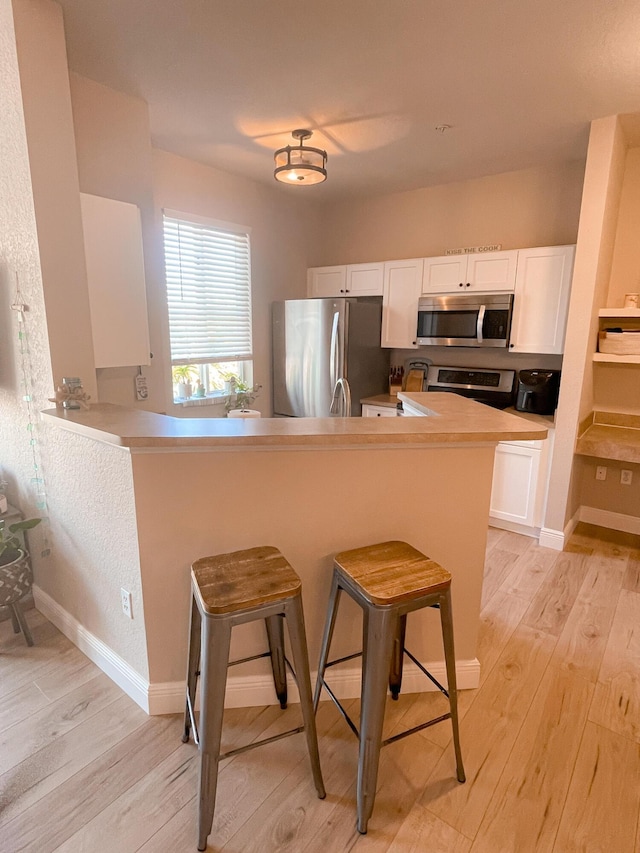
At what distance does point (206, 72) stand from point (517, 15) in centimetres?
135

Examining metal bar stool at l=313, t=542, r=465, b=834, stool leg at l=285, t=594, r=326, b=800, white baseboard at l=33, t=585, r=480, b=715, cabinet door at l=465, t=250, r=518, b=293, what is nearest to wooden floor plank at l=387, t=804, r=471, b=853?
metal bar stool at l=313, t=542, r=465, b=834

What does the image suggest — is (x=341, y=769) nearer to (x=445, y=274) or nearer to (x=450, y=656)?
(x=450, y=656)

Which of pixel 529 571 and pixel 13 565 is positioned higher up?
pixel 13 565

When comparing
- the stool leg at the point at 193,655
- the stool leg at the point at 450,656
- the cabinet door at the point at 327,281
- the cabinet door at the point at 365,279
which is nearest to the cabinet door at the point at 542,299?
the cabinet door at the point at 365,279

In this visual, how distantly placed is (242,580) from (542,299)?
2911 millimetres

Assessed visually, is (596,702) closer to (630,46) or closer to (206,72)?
(630,46)

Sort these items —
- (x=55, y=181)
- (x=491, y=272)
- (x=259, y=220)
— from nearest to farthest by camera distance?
1. (x=55, y=181)
2. (x=491, y=272)
3. (x=259, y=220)

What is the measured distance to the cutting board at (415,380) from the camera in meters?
3.99

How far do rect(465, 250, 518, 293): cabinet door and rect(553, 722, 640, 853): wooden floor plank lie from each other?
2.76 meters

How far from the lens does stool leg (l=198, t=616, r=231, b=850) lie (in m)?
1.27

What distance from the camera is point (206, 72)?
216cm

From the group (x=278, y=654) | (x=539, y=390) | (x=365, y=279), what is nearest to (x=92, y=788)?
(x=278, y=654)

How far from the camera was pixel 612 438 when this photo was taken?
3068 millimetres

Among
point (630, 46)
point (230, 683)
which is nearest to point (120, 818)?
point (230, 683)
